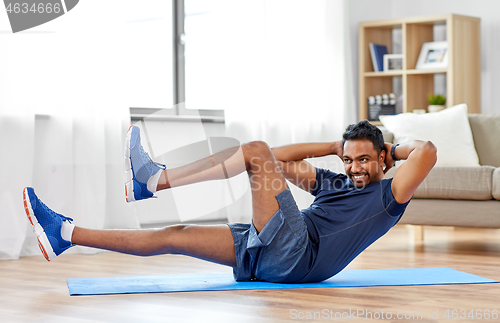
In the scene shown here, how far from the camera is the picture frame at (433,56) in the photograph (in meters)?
4.64

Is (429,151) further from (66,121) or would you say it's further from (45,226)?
(66,121)

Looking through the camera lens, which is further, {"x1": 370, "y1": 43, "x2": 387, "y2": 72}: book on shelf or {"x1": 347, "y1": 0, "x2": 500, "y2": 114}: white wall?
{"x1": 370, "y1": 43, "x2": 387, "y2": 72}: book on shelf

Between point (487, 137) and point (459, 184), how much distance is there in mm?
745

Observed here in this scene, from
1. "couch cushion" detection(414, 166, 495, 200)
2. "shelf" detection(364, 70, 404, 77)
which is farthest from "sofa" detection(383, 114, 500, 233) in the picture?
"shelf" detection(364, 70, 404, 77)

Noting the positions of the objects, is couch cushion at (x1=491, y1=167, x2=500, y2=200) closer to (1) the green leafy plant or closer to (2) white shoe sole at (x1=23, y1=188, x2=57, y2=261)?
A: (1) the green leafy plant

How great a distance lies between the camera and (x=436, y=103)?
4.62 m

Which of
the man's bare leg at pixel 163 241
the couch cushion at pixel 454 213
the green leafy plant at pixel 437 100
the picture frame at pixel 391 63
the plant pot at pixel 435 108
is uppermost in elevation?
the picture frame at pixel 391 63

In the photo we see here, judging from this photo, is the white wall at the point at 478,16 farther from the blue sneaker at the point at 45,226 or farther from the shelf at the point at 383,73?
the blue sneaker at the point at 45,226

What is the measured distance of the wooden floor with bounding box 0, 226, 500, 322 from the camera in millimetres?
1648

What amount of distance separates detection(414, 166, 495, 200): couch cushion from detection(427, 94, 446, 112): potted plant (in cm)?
156

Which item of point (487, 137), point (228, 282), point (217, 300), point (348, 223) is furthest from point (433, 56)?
point (217, 300)

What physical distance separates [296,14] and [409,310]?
2.99 metres

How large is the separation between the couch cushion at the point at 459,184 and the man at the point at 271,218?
1.15 metres

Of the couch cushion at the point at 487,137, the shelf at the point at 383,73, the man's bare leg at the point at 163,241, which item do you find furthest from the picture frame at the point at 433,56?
the man's bare leg at the point at 163,241
